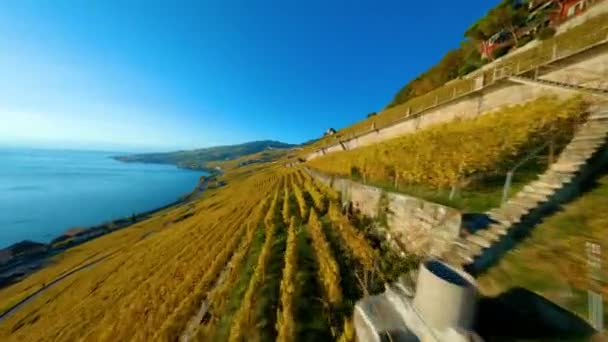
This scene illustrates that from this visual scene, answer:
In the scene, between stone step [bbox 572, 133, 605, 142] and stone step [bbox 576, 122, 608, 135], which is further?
stone step [bbox 576, 122, 608, 135]

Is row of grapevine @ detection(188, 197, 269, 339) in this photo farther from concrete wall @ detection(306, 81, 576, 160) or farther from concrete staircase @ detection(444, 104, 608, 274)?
concrete wall @ detection(306, 81, 576, 160)

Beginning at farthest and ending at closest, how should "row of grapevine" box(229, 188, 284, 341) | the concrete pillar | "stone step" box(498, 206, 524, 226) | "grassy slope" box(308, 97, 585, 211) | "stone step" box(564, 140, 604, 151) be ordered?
"grassy slope" box(308, 97, 585, 211) < "row of grapevine" box(229, 188, 284, 341) < "stone step" box(564, 140, 604, 151) < "stone step" box(498, 206, 524, 226) < the concrete pillar

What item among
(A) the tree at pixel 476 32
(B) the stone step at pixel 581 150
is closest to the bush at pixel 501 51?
(A) the tree at pixel 476 32

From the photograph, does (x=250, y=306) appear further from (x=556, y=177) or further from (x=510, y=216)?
(x=556, y=177)

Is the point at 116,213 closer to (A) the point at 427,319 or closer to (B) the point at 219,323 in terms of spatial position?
(B) the point at 219,323

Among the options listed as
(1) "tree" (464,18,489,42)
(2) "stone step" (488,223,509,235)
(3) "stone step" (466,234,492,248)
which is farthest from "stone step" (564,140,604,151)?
(1) "tree" (464,18,489,42)

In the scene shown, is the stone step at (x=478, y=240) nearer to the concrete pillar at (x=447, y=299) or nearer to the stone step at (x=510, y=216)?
the stone step at (x=510, y=216)

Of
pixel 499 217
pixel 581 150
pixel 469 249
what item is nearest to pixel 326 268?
pixel 469 249
